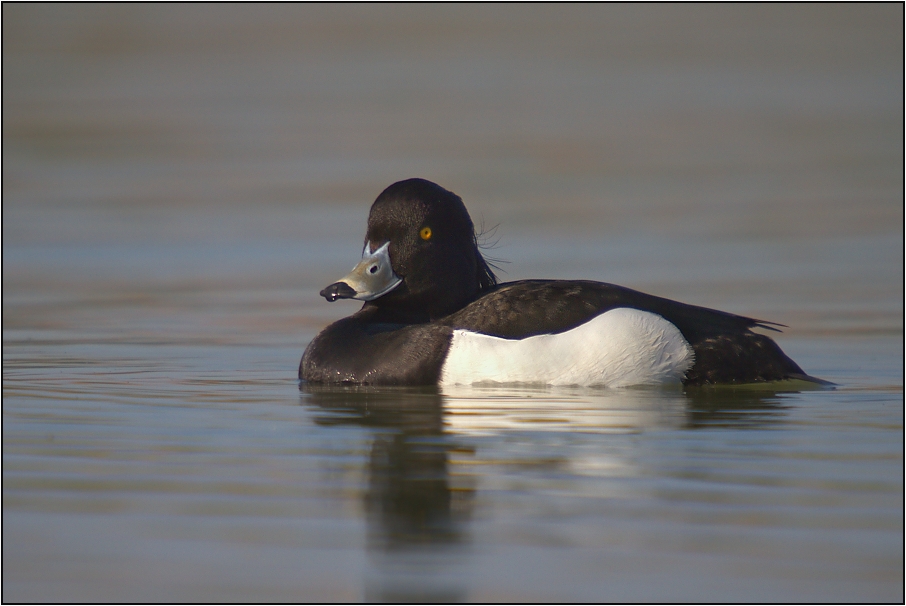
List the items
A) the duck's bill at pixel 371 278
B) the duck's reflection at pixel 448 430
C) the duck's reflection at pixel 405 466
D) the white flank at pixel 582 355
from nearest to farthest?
the duck's reflection at pixel 448 430 → the duck's reflection at pixel 405 466 → the white flank at pixel 582 355 → the duck's bill at pixel 371 278

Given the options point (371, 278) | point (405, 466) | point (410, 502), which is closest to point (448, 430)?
Result: point (405, 466)

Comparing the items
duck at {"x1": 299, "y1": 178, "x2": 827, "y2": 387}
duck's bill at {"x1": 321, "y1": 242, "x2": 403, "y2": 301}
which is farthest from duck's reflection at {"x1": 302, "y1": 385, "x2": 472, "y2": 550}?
duck's bill at {"x1": 321, "y1": 242, "x2": 403, "y2": 301}

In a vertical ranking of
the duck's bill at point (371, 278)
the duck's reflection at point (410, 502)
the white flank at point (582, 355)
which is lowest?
the duck's reflection at point (410, 502)

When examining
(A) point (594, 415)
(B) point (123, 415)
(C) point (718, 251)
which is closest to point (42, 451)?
(B) point (123, 415)

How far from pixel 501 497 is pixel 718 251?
334 inches

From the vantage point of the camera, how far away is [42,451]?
4.77 m

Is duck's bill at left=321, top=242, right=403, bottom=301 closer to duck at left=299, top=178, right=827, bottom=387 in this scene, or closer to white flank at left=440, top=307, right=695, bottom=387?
duck at left=299, top=178, right=827, bottom=387

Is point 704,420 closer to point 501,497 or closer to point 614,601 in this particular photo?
point 501,497

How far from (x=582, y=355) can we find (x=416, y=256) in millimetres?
1059

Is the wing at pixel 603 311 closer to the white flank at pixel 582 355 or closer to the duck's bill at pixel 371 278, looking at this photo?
the white flank at pixel 582 355

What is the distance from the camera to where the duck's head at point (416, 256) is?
6.92 metres

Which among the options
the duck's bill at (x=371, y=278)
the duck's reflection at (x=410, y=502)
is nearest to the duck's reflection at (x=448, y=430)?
the duck's reflection at (x=410, y=502)

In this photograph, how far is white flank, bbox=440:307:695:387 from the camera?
6.39 metres

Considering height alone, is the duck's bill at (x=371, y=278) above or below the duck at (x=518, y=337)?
above
